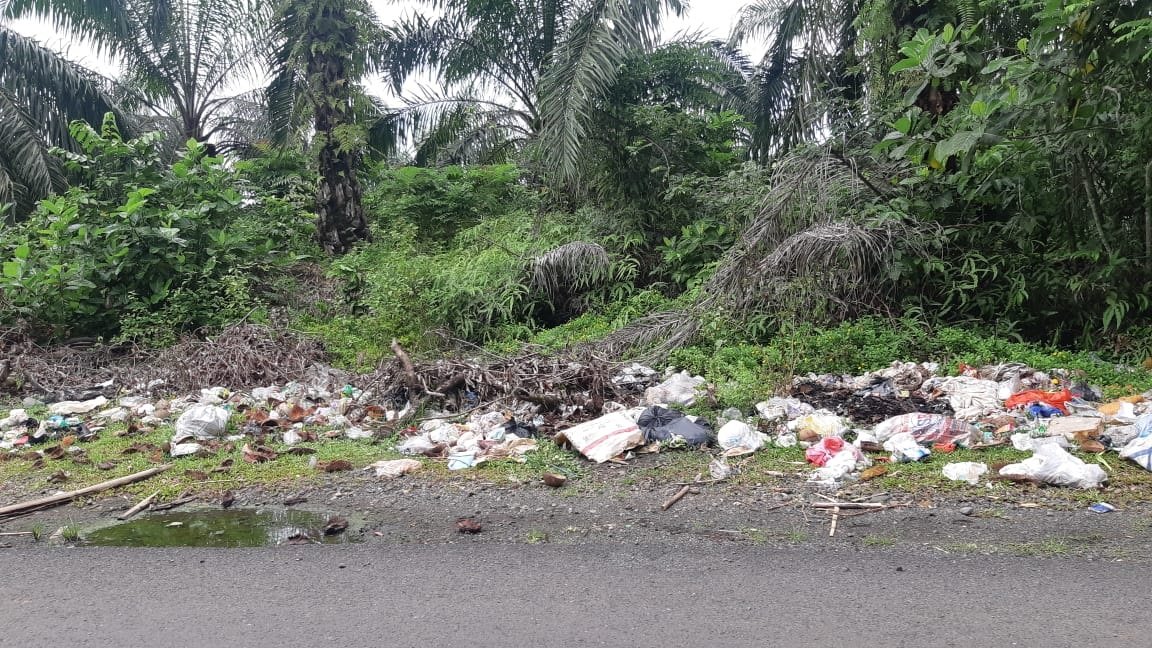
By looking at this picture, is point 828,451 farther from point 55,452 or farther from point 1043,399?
point 55,452

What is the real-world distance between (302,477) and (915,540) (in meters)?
3.32

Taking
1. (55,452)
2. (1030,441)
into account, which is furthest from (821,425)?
(55,452)

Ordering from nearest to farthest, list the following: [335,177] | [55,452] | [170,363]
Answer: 1. [55,452]
2. [170,363]
3. [335,177]

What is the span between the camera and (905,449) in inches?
179

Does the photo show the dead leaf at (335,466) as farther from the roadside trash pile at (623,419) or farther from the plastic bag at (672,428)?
the plastic bag at (672,428)

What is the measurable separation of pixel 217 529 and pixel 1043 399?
196 inches

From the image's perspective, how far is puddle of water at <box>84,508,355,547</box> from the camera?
371 cm

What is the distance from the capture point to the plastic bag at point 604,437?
15.6 ft

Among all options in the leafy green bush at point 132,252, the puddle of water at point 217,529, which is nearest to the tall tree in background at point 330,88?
the leafy green bush at point 132,252

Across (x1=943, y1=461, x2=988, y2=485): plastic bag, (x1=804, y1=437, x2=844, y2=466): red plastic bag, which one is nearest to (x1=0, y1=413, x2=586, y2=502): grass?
(x1=804, y1=437, x2=844, y2=466): red plastic bag

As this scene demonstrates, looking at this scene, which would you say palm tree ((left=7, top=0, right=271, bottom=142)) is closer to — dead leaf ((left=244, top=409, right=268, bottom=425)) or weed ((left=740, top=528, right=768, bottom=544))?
dead leaf ((left=244, top=409, right=268, bottom=425))

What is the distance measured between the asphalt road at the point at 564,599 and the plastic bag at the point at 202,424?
1957mm

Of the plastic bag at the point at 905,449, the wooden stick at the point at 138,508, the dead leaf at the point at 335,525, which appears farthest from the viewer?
the plastic bag at the point at 905,449

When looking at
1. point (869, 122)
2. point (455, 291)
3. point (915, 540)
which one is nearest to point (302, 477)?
point (915, 540)
